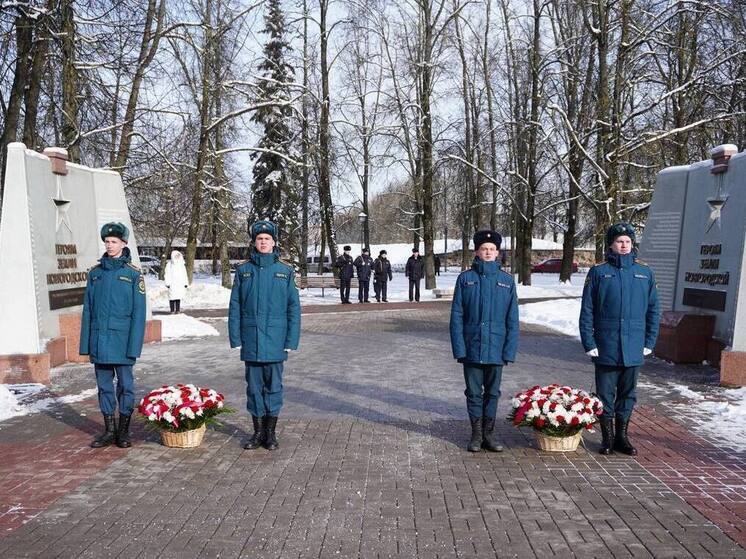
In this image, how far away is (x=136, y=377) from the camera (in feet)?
30.9

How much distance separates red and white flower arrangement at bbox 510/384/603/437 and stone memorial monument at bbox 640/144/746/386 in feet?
12.4

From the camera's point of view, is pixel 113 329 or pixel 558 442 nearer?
pixel 558 442

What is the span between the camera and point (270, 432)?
6047 millimetres

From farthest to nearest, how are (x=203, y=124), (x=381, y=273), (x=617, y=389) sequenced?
(x=381, y=273)
(x=203, y=124)
(x=617, y=389)

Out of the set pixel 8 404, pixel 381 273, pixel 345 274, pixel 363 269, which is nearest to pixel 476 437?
pixel 8 404

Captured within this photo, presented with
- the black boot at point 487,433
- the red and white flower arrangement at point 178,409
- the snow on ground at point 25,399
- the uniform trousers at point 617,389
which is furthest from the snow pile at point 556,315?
the red and white flower arrangement at point 178,409

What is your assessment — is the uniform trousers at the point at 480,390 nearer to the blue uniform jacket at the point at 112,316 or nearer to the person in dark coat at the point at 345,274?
the blue uniform jacket at the point at 112,316

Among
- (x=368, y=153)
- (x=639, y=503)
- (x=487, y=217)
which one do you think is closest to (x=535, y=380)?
(x=639, y=503)

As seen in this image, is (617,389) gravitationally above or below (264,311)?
below

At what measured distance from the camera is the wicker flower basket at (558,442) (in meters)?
5.86

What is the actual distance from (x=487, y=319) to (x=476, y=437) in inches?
39.5

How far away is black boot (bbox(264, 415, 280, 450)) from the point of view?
6.02 metres

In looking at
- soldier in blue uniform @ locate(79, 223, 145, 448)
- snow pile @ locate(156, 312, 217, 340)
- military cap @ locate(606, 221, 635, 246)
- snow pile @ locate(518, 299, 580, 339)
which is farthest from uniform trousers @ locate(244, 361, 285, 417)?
snow pile @ locate(518, 299, 580, 339)

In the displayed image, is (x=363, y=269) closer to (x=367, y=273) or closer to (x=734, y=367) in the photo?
(x=367, y=273)
